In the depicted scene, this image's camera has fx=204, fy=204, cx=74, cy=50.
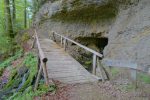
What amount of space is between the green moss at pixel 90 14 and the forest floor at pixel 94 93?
6.73m

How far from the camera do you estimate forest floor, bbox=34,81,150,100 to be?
251 inches

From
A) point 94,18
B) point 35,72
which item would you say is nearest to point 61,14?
point 94,18

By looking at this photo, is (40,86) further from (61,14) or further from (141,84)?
(61,14)

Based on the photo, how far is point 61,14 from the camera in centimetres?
1647

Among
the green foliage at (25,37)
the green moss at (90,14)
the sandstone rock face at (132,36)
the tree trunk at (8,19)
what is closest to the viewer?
the sandstone rock face at (132,36)

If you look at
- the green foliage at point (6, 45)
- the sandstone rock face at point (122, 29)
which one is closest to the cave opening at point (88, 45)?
the sandstone rock face at point (122, 29)

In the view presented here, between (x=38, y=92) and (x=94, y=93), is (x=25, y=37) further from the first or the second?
(x=94, y=93)

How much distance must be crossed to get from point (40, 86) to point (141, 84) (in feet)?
11.8

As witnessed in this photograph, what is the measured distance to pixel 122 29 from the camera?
11258 millimetres

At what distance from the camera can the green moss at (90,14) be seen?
13055mm

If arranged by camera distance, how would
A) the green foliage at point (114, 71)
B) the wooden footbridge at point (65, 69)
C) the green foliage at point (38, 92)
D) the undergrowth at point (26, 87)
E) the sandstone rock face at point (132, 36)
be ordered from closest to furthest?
the green foliage at point (38, 92) → the undergrowth at point (26, 87) → the wooden footbridge at point (65, 69) → the sandstone rock face at point (132, 36) → the green foliage at point (114, 71)

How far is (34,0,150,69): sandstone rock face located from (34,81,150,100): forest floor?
0.95 m

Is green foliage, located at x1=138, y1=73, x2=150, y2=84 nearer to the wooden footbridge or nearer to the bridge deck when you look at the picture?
the wooden footbridge

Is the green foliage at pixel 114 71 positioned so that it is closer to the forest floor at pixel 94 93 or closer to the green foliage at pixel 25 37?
the forest floor at pixel 94 93
